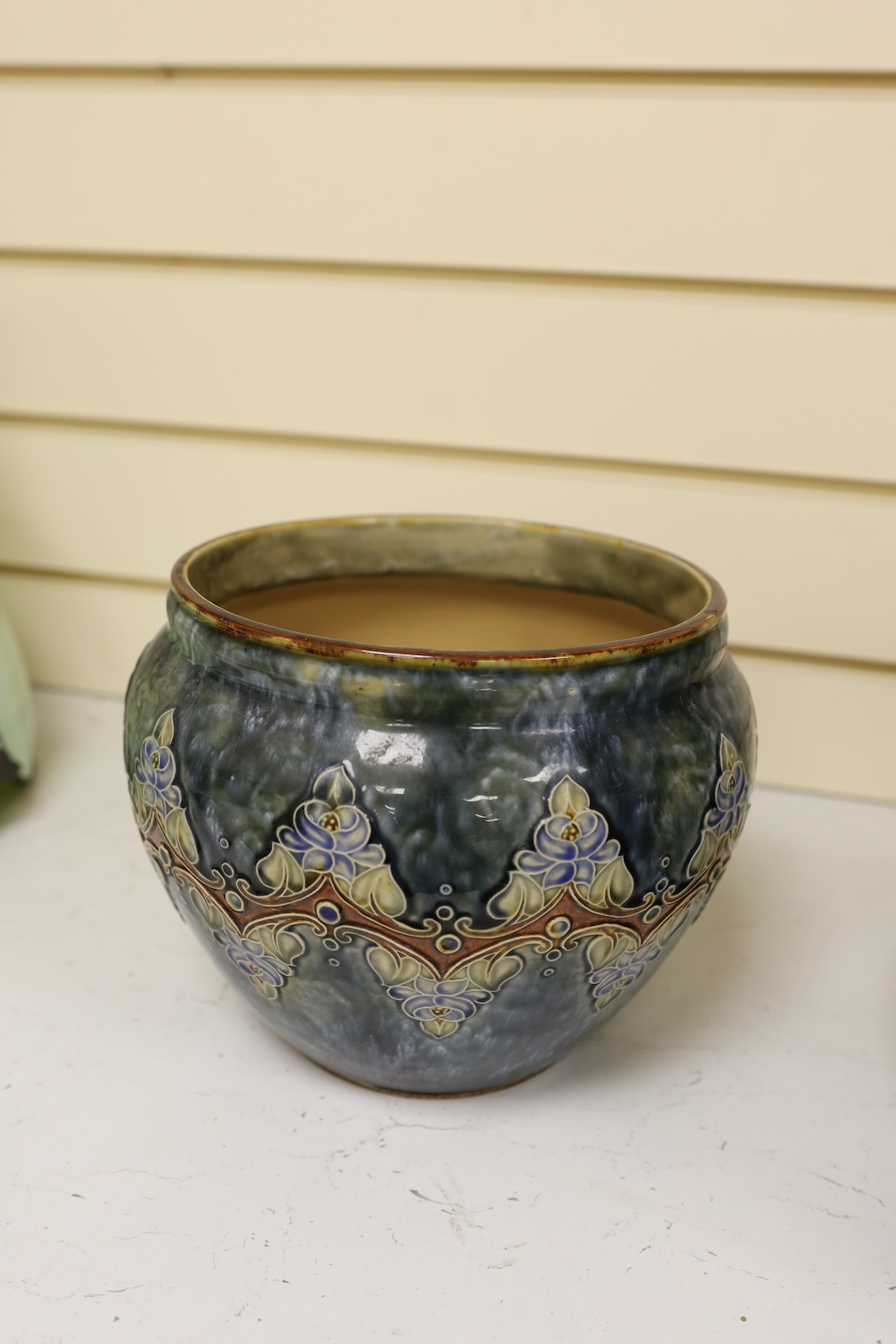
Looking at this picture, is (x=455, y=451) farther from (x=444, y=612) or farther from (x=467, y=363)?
(x=444, y=612)

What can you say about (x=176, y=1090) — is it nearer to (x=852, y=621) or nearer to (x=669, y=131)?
(x=852, y=621)

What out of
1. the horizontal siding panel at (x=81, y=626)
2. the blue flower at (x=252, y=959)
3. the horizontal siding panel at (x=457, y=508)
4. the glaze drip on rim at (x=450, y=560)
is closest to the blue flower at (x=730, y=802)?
the glaze drip on rim at (x=450, y=560)

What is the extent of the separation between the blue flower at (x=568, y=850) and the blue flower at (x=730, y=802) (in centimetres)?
8

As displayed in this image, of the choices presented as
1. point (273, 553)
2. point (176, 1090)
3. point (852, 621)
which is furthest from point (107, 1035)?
point (852, 621)

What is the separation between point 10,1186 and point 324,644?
1.14 feet

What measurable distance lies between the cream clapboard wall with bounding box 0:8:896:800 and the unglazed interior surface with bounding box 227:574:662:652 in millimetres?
297

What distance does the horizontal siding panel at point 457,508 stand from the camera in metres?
1.05

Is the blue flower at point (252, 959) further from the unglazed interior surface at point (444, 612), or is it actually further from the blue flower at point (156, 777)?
the unglazed interior surface at point (444, 612)

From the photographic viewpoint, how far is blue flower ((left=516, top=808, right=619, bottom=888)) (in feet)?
1.78

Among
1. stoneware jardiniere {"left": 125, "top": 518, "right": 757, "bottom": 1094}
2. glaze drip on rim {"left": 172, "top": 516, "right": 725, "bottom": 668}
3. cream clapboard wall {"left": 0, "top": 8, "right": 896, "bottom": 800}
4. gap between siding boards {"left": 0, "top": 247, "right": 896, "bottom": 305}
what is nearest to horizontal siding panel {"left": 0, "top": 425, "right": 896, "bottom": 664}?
cream clapboard wall {"left": 0, "top": 8, "right": 896, "bottom": 800}

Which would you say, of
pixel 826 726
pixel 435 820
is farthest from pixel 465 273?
pixel 435 820

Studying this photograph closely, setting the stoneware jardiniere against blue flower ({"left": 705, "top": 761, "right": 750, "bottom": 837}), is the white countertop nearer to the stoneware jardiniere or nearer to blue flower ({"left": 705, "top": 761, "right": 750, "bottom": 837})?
the stoneware jardiniere

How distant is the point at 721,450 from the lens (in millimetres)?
1049

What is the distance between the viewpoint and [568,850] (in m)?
0.55
